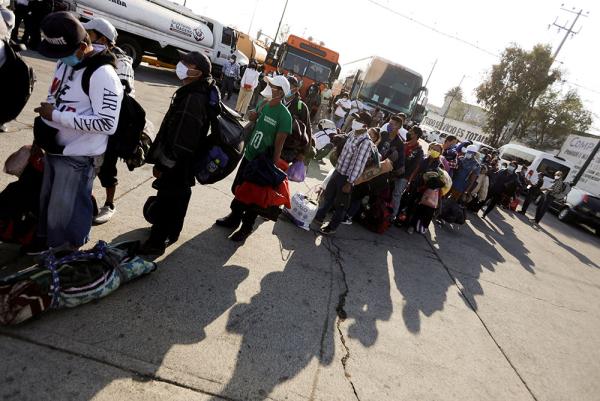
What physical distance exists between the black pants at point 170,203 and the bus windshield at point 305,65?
12.9m

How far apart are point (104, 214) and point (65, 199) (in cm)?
109

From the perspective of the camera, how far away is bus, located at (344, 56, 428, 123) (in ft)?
49.6

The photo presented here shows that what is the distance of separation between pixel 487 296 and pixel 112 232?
16.4ft

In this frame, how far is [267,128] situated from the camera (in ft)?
12.3

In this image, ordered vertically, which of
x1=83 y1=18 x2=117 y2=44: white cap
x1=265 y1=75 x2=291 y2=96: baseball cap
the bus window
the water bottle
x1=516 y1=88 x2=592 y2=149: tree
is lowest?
the water bottle

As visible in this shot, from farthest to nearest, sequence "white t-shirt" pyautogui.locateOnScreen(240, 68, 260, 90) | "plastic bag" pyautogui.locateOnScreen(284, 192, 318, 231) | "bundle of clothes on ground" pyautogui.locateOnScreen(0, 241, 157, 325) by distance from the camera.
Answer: "white t-shirt" pyautogui.locateOnScreen(240, 68, 260, 90) → "plastic bag" pyautogui.locateOnScreen(284, 192, 318, 231) → "bundle of clothes on ground" pyautogui.locateOnScreen(0, 241, 157, 325)

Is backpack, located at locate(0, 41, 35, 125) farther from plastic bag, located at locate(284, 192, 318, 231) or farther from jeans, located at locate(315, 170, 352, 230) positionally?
jeans, located at locate(315, 170, 352, 230)

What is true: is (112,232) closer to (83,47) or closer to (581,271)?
(83,47)

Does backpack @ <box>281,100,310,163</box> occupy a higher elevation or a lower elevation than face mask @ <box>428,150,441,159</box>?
lower

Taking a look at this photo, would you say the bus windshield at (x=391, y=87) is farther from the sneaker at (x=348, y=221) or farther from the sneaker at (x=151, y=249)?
the sneaker at (x=151, y=249)

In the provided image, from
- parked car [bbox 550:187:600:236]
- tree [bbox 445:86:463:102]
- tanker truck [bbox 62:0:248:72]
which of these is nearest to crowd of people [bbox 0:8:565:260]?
tanker truck [bbox 62:0:248:72]

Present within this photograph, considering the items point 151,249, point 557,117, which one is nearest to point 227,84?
point 151,249

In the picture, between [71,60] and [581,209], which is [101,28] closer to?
[71,60]

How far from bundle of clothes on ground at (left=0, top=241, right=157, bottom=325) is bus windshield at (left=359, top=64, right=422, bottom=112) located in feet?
45.8
